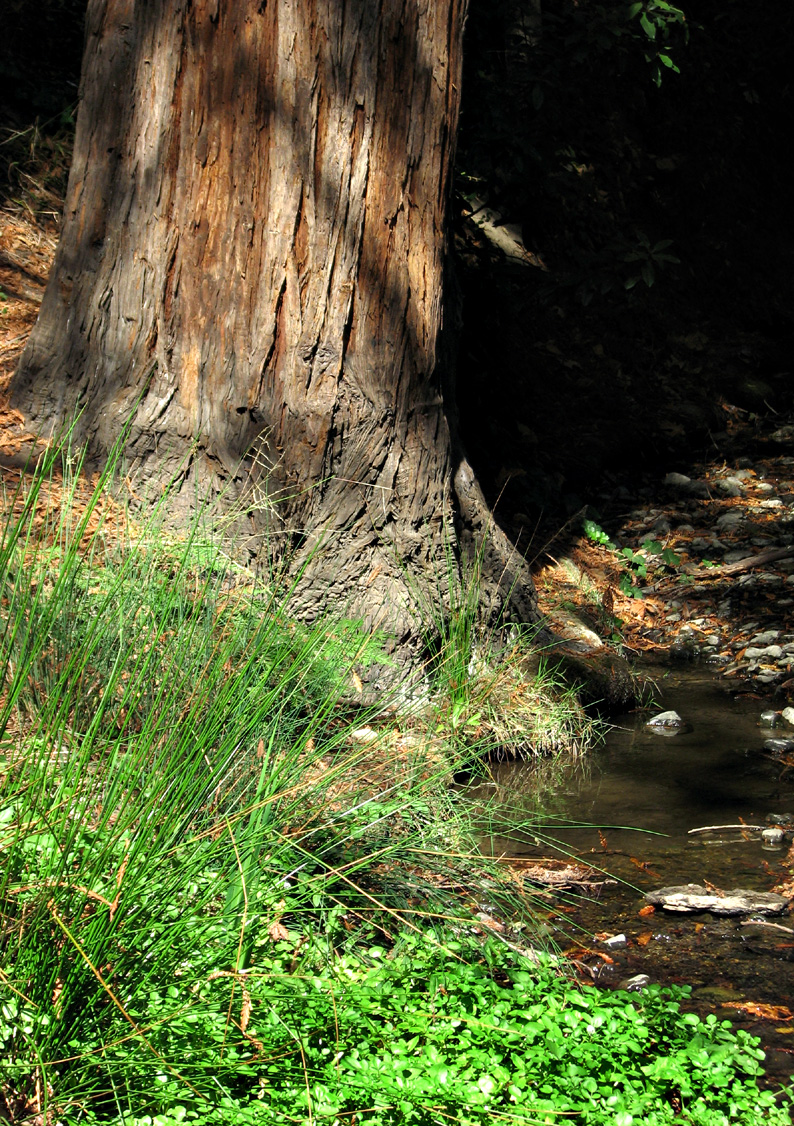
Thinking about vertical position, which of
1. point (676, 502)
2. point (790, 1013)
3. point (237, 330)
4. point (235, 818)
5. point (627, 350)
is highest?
point (627, 350)

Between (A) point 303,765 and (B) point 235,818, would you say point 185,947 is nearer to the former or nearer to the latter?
(B) point 235,818

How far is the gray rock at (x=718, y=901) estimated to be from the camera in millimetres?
3158

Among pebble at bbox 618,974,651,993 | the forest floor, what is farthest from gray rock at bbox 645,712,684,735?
pebble at bbox 618,974,651,993

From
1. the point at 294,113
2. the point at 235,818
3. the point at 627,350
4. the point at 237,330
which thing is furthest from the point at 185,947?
the point at 627,350

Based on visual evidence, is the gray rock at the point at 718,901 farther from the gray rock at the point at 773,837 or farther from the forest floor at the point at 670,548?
the forest floor at the point at 670,548

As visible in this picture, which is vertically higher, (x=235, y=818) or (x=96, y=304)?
(x=96, y=304)

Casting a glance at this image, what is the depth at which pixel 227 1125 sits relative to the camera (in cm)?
189

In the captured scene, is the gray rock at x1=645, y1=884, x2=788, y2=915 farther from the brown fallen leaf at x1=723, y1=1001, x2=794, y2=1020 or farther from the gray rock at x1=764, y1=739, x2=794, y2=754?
the gray rock at x1=764, y1=739, x2=794, y2=754

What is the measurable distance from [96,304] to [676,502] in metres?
4.38

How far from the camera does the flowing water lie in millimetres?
2828

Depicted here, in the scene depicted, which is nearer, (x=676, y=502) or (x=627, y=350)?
(x=676, y=502)

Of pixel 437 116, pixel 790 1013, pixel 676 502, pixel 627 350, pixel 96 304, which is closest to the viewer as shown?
pixel 790 1013

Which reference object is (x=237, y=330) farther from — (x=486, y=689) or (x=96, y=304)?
(x=486, y=689)

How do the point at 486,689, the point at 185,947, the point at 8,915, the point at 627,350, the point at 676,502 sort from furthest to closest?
1. the point at 627,350
2. the point at 676,502
3. the point at 486,689
4. the point at 185,947
5. the point at 8,915
